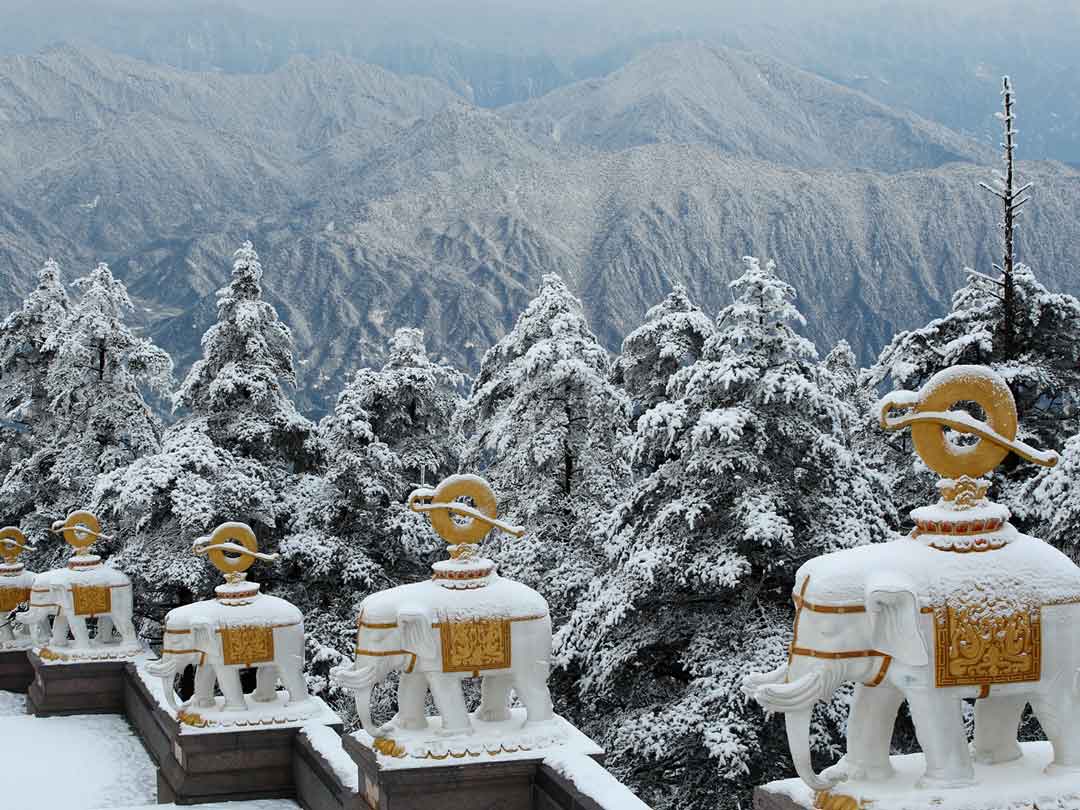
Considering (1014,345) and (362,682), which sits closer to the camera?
(362,682)

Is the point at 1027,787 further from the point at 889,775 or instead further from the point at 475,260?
the point at 475,260

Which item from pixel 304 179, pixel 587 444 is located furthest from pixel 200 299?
pixel 587 444

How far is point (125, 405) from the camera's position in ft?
85.1

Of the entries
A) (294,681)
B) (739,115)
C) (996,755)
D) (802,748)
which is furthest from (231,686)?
(739,115)

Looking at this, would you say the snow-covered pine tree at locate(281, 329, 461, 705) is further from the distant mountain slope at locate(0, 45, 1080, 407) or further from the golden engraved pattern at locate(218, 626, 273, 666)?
the distant mountain slope at locate(0, 45, 1080, 407)

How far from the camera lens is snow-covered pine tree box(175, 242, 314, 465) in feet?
74.0

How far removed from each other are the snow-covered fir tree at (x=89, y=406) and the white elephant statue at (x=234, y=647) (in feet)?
45.5

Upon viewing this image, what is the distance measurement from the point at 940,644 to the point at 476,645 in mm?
3744

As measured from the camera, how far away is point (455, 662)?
8992 millimetres

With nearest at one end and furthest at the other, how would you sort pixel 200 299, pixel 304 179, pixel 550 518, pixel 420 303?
pixel 550 518 < pixel 420 303 < pixel 200 299 < pixel 304 179

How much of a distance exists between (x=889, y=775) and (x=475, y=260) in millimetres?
96212

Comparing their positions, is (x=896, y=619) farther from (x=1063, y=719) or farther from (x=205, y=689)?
(x=205, y=689)

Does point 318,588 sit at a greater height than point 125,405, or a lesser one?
lesser

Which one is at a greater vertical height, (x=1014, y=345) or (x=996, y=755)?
(x=1014, y=345)
